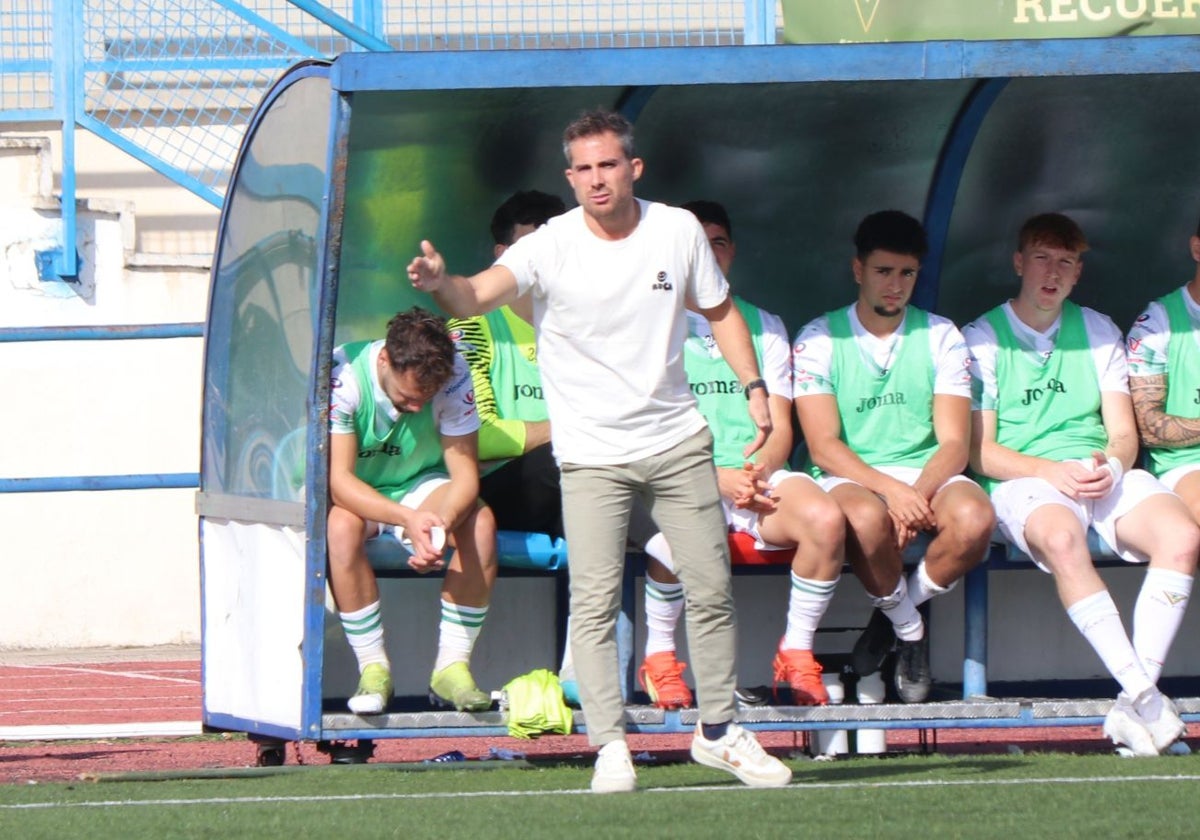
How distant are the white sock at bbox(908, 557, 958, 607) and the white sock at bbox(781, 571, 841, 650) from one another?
1.04 feet

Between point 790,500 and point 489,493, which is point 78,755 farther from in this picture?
point 790,500

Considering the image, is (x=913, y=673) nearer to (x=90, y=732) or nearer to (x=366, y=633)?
(x=366, y=633)

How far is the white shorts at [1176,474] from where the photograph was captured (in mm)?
6422

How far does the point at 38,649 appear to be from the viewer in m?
11.1

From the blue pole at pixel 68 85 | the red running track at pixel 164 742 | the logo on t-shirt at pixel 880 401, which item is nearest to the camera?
the logo on t-shirt at pixel 880 401

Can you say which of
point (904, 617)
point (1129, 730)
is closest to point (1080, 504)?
point (904, 617)

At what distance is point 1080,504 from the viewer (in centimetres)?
624

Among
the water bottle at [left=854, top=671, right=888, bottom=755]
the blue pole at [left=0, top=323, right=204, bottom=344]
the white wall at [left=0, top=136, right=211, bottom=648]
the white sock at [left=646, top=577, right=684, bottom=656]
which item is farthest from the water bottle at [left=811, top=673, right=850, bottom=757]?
the white wall at [left=0, top=136, right=211, bottom=648]

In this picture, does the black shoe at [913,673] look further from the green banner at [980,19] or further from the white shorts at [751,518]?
the green banner at [980,19]

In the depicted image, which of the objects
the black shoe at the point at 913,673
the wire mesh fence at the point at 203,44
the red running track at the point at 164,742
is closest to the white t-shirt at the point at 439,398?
the red running track at the point at 164,742

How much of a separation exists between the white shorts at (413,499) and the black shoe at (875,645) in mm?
1401

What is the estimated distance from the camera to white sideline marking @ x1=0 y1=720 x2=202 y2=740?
295 inches

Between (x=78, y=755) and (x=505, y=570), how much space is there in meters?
1.74

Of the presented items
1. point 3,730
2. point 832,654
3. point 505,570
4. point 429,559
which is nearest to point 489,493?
point 505,570
